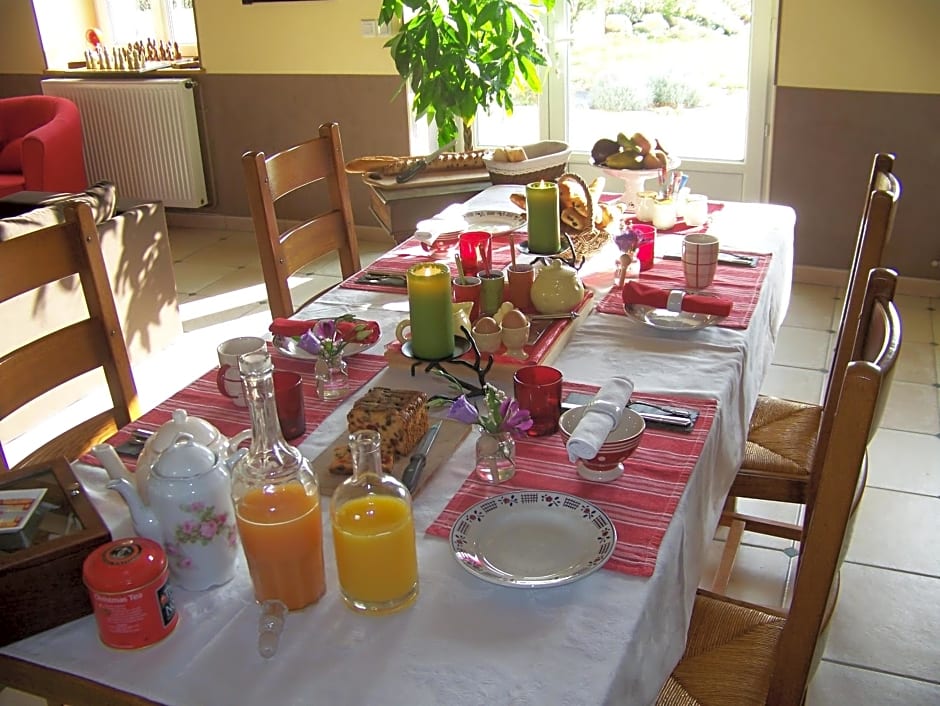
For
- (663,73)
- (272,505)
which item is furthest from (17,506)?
(663,73)

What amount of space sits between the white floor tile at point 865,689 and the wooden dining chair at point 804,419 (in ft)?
1.32

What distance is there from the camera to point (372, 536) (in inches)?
38.6

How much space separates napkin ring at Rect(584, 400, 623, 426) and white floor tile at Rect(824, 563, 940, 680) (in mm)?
944

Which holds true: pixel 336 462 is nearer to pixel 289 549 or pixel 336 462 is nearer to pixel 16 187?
pixel 289 549

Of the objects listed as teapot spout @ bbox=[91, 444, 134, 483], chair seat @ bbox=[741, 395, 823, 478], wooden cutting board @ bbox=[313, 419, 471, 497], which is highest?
teapot spout @ bbox=[91, 444, 134, 483]

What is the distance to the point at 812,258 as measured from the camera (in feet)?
13.2

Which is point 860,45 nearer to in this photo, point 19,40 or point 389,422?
point 389,422

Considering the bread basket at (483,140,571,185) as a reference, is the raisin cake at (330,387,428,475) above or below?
below

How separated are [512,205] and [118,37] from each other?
3831 millimetres

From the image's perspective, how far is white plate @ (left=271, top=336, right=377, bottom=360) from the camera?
1660 mm

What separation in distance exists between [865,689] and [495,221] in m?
1.33

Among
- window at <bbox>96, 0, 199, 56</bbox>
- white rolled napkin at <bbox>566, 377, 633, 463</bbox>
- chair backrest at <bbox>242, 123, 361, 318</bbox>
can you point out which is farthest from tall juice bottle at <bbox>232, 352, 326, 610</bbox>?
window at <bbox>96, 0, 199, 56</bbox>

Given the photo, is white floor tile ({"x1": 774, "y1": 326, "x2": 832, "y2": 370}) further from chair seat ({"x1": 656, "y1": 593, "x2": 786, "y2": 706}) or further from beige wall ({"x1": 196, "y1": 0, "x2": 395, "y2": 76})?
beige wall ({"x1": 196, "y1": 0, "x2": 395, "y2": 76})

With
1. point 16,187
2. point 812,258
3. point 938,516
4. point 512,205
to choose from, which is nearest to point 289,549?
point 512,205
